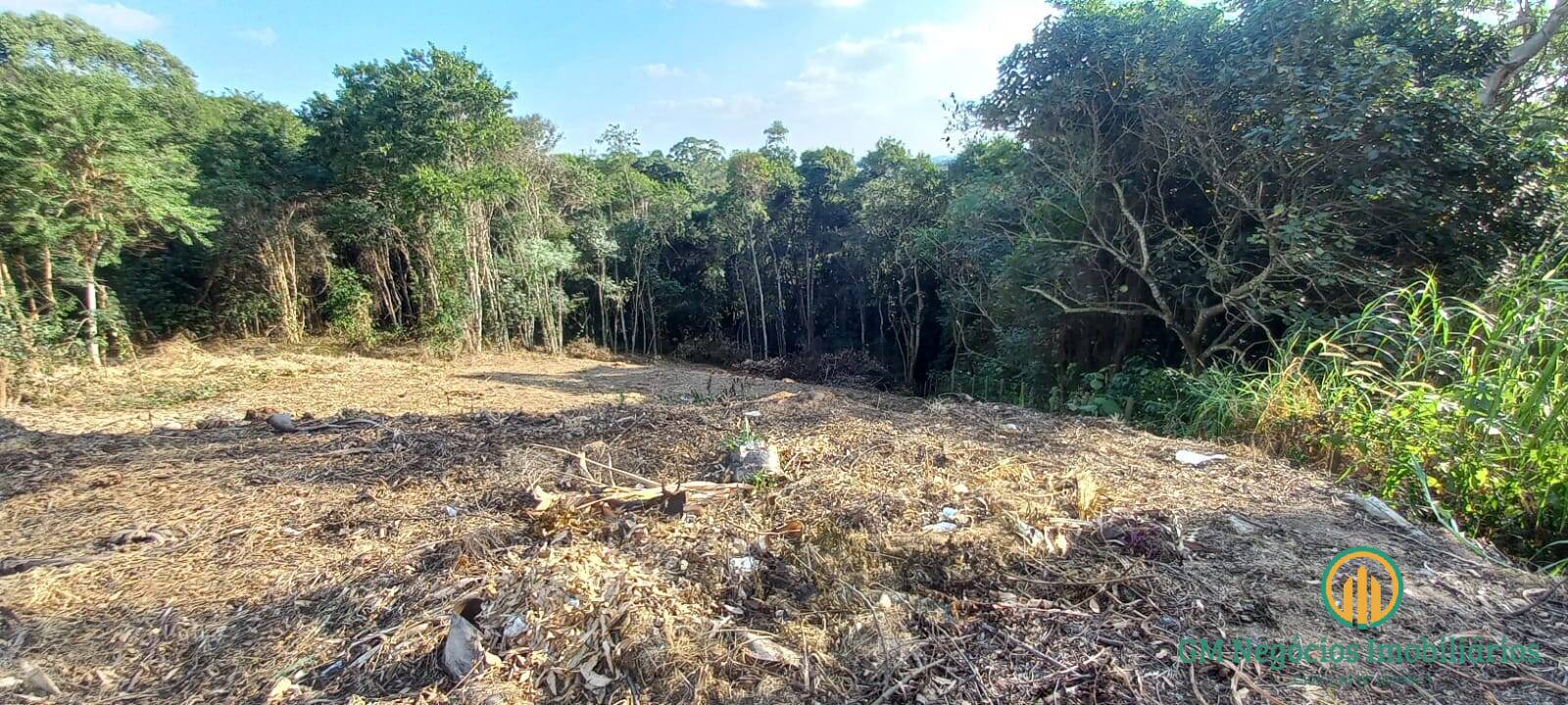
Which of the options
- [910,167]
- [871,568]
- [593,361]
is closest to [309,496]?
[871,568]

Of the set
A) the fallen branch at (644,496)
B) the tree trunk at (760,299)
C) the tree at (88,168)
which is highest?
the tree at (88,168)

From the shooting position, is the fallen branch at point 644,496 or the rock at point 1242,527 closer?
the rock at point 1242,527

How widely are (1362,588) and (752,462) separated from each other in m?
1.81

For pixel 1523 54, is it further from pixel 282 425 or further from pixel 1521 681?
pixel 282 425

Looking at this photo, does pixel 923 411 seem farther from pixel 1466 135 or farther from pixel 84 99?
pixel 84 99

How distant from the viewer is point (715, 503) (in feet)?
6.91

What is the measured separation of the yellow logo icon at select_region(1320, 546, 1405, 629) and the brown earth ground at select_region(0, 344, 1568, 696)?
0.04 metres

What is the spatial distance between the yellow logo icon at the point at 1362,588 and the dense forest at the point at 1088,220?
67cm

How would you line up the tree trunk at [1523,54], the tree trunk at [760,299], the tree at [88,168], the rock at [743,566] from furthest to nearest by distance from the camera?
the tree trunk at [760,299], the tree at [88,168], the tree trunk at [1523,54], the rock at [743,566]

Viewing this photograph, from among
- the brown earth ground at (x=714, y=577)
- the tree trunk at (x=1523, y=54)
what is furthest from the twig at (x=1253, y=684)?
the tree trunk at (x=1523, y=54)

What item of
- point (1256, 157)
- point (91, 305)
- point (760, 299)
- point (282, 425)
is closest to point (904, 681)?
point (282, 425)

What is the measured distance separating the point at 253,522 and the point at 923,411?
325 cm

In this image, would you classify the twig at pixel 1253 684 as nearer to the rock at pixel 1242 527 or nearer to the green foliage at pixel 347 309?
the rock at pixel 1242 527

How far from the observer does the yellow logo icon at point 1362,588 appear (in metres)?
1.40
